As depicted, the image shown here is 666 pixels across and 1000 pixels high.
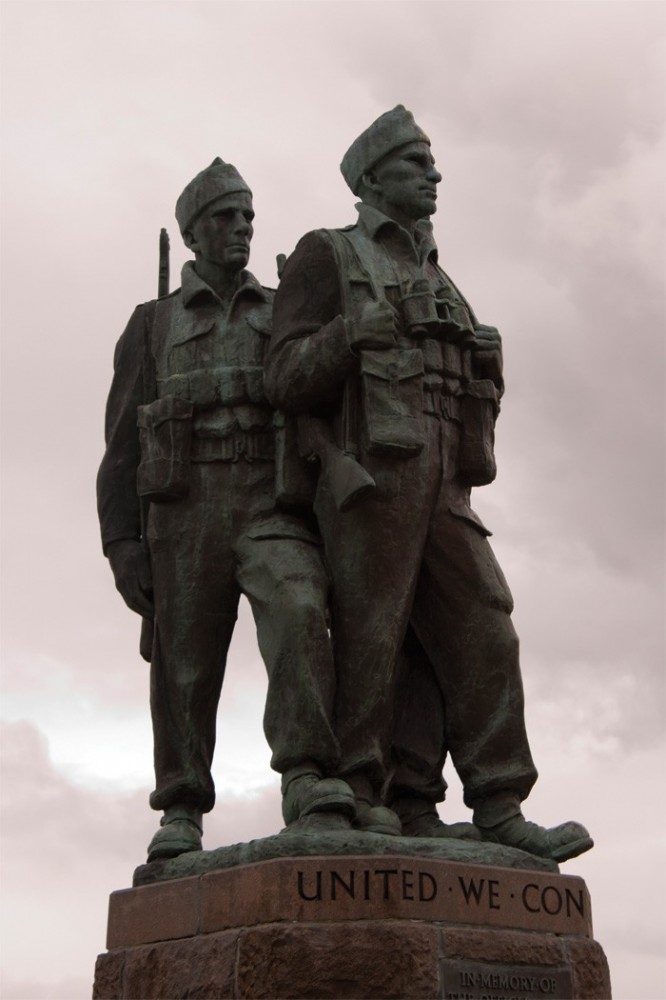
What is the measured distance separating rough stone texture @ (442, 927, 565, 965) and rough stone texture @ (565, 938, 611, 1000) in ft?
0.32

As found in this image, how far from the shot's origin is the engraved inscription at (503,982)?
7.98 meters

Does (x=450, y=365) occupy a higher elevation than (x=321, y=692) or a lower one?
higher

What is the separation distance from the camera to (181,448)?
955cm

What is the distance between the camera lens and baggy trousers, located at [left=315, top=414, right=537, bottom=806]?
353 inches

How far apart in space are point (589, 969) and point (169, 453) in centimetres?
340

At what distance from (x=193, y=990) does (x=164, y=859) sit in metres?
0.95

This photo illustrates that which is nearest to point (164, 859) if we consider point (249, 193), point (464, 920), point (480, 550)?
point (464, 920)

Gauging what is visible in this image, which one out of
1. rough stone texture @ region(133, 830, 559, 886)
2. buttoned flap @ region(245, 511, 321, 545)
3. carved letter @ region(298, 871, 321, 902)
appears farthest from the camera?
buttoned flap @ region(245, 511, 321, 545)

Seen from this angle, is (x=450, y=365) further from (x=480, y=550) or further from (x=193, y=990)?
(x=193, y=990)

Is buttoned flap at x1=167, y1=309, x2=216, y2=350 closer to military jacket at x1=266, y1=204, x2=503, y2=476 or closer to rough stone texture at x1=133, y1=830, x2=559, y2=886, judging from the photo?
military jacket at x1=266, y1=204, x2=503, y2=476

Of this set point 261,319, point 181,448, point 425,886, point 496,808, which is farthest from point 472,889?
point 261,319

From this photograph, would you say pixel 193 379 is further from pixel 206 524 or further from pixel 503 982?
pixel 503 982

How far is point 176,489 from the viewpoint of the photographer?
9.55 metres

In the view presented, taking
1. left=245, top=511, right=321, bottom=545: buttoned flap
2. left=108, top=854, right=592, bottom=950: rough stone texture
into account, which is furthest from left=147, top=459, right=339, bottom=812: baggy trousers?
left=108, top=854, right=592, bottom=950: rough stone texture
